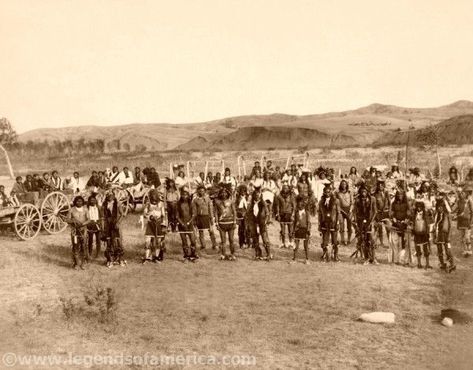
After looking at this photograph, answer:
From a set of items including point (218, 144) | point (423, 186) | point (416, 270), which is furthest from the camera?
point (218, 144)

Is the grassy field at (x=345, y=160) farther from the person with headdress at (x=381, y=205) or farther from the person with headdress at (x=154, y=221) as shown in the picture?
the person with headdress at (x=154, y=221)

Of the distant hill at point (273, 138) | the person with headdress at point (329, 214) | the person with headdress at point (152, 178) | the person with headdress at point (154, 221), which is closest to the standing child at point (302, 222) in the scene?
the person with headdress at point (329, 214)

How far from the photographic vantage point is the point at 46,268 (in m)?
12.1

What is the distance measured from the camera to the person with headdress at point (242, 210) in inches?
528

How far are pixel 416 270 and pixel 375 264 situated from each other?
0.92 meters

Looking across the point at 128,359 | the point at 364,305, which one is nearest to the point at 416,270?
the point at 364,305

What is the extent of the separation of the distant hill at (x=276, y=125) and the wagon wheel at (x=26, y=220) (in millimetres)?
68554

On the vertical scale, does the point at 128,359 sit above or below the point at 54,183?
below

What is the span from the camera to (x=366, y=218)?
1205cm

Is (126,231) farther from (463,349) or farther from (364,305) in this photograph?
(463,349)

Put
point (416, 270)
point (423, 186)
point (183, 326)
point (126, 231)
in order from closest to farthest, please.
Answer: point (183, 326), point (416, 270), point (423, 186), point (126, 231)

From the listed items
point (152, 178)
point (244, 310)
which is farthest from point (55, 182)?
point (244, 310)

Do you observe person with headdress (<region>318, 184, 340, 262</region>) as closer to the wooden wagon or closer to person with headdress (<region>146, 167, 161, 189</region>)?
the wooden wagon

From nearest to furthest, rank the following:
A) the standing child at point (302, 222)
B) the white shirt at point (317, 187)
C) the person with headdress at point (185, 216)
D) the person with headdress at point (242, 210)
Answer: the standing child at point (302, 222), the person with headdress at point (185, 216), the person with headdress at point (242, 210), the white shirt at point (317, 187)
